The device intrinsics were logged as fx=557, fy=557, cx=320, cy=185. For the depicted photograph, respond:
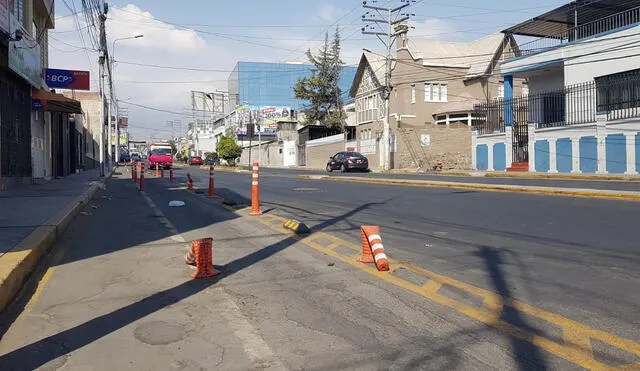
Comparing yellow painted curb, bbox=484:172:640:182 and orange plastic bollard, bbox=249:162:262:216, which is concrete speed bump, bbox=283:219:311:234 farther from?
yellow painted curb, bbox=484:172:640:182

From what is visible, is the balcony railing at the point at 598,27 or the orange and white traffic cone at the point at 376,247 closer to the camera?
the orange and white traffic cone at the point at 376,247

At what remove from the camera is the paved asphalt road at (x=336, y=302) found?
13.6 ft

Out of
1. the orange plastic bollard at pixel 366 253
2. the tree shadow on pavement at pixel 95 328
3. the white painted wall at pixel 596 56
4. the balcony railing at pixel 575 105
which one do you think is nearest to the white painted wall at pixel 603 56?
the white painted wall at pixel 596 56

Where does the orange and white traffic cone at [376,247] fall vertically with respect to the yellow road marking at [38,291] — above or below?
above

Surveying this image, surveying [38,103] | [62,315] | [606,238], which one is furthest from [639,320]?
[38,103]

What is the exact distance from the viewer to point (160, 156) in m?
54.6

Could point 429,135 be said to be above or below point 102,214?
above

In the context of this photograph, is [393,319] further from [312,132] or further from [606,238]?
[312,132]

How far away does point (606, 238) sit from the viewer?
8867 mm

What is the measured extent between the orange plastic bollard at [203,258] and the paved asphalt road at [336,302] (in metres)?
0.20

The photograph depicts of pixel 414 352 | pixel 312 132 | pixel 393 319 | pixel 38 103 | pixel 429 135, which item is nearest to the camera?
pixel 414 352

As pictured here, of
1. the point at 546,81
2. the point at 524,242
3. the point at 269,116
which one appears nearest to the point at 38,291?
the point at 524,242

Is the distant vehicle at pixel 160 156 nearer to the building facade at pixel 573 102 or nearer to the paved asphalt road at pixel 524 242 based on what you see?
the building facade at pixel 573 102

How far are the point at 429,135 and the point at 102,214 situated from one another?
32.8 m
